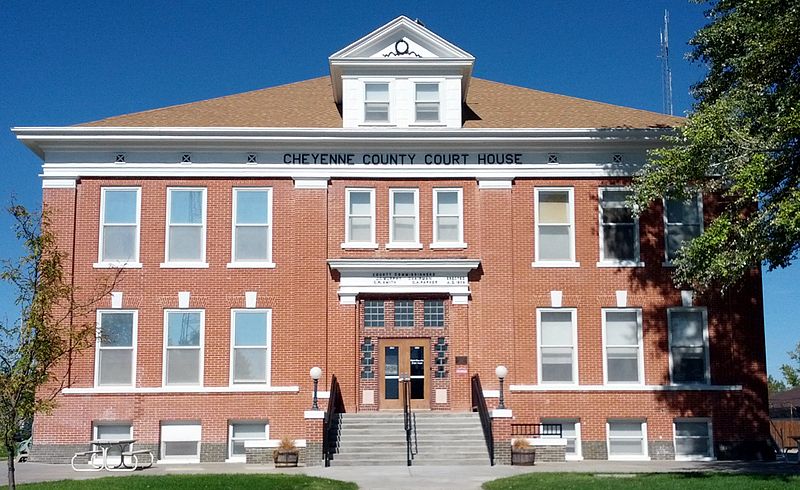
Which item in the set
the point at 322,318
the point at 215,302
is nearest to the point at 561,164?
the point at 322,318

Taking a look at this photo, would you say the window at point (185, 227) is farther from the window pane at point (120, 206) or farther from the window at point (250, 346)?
the window at point (250, 346)

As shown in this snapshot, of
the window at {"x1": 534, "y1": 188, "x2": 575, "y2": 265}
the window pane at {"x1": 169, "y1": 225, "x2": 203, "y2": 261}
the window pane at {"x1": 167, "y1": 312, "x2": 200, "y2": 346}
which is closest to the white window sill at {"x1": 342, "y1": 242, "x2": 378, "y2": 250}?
the window pane at {"x1": 169, "y1": 225, "x2": 203, "y2": 261}

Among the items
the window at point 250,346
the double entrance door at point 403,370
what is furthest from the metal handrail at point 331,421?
the window at point 250,346

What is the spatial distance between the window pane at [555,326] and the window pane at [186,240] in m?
9.58

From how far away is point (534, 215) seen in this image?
26828mm

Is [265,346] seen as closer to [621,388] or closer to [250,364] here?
[250,364]

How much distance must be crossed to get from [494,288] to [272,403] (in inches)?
263

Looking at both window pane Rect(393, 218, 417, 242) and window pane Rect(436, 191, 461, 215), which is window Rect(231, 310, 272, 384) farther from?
window pane Rect(436, 191, 461, 215)

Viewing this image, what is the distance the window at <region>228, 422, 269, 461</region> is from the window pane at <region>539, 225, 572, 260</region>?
29.1 feet

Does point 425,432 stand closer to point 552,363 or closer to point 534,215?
point 552,363

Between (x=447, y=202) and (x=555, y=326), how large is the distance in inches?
177

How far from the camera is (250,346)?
85.9 ft

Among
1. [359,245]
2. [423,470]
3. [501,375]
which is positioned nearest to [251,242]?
[359,245]

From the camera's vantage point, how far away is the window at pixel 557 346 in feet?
86.3
